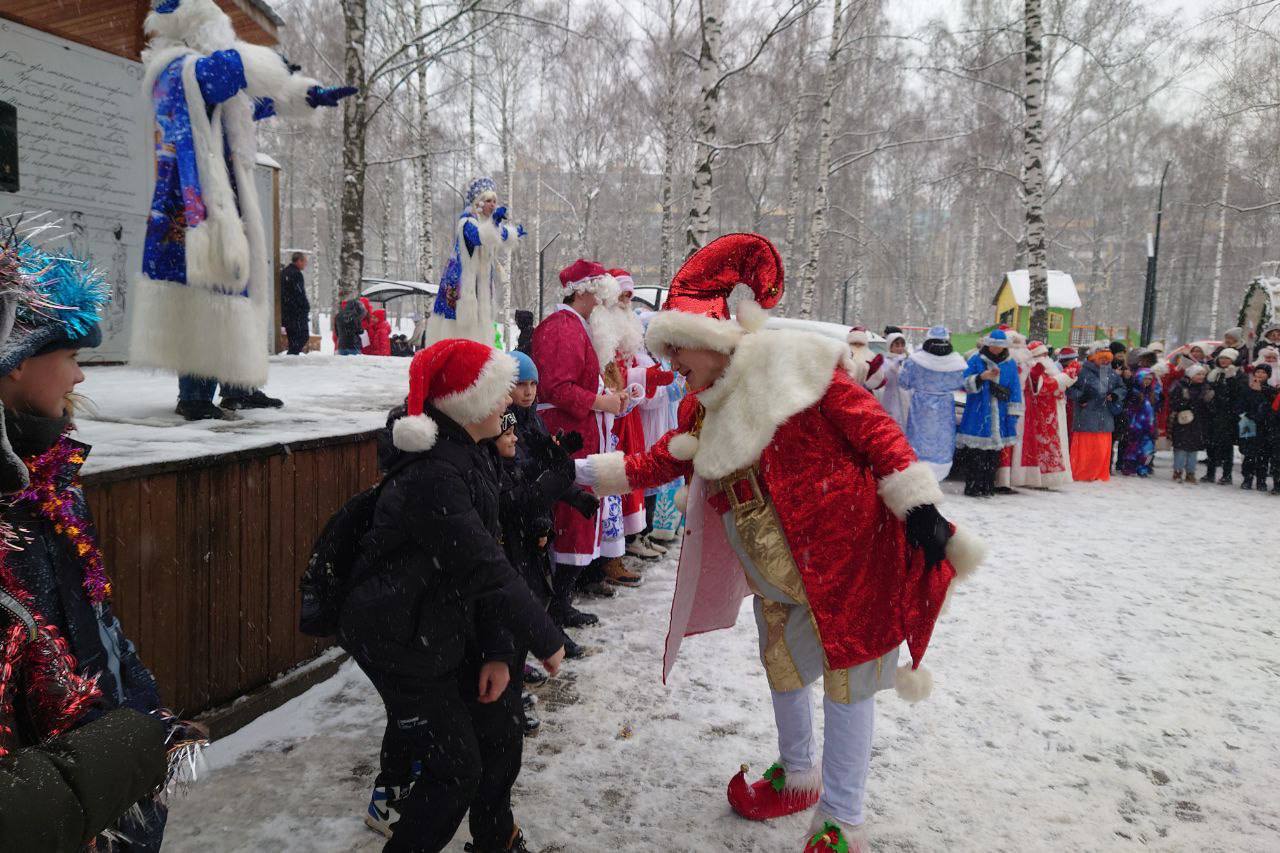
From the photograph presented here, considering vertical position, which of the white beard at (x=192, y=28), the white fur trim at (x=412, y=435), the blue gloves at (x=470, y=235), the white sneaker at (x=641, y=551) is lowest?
the white sneaker at (x=641, y=551)

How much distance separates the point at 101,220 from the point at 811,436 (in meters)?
6.85

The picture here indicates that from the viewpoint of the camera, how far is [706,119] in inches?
414

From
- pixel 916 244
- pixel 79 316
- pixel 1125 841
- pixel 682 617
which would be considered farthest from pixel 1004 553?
pixel 916 244

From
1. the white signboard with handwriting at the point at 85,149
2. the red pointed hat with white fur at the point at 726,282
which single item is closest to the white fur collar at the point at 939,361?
the red pointed hat with white fur at the point at 726,282

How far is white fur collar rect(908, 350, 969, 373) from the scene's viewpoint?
28.2 feet

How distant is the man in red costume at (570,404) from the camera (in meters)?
4.29

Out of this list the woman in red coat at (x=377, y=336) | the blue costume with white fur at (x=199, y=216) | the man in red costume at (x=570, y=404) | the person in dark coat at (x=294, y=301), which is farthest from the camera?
the woman in red coat at (x=377, y=336)

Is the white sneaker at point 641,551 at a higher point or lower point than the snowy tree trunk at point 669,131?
lower

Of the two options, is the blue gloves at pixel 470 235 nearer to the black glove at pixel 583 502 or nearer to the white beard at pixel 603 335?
the white beard at pixel 603 335

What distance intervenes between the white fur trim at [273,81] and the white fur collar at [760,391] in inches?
117

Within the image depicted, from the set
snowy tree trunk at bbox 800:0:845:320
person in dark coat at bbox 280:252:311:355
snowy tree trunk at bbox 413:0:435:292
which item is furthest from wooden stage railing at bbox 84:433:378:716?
snowy tree trunk at bbox 800:0:845:320

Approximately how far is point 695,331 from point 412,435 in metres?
0.96

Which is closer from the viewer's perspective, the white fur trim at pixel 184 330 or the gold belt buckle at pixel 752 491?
the gold belt buckle at pixel 752 491

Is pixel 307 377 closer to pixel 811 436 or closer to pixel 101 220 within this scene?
pixel 101 220
